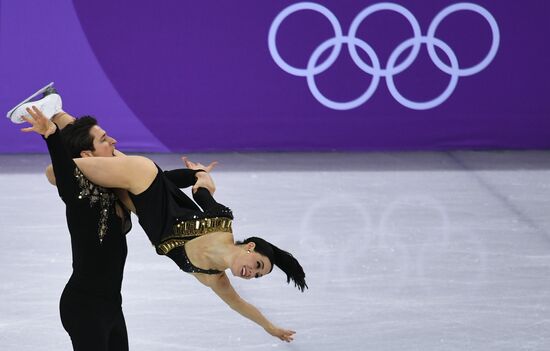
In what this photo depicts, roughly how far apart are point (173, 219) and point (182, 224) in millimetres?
36

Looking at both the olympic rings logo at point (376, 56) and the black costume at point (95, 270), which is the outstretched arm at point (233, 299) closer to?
the black costume at point (95, 270)

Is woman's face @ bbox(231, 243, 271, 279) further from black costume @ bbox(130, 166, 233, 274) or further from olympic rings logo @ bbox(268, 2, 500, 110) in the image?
olympic rings logo @ bbox(268, 2, 500, 110)

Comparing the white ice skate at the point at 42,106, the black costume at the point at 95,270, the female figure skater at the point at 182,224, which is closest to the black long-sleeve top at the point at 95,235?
the black costume at the point at 95,270

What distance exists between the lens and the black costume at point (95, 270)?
13.0ft

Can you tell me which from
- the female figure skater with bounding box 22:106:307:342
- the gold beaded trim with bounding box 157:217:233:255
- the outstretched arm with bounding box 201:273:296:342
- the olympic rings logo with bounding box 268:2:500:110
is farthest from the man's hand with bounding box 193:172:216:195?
the olympic rings logo with bounding box 268:2:500:110

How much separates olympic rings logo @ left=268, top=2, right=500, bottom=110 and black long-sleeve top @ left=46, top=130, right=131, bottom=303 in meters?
5.79

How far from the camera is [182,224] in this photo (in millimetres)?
3820

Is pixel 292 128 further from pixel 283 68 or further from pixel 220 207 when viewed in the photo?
pixel 220 207

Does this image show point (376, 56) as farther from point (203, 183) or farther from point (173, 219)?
point (173, 219)

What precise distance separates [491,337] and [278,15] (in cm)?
460

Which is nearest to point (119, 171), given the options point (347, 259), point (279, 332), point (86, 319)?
point (86, 319)

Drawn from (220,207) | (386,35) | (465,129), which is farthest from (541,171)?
(220,207)

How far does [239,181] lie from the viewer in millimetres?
9055

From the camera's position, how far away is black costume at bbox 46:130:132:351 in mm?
3971
